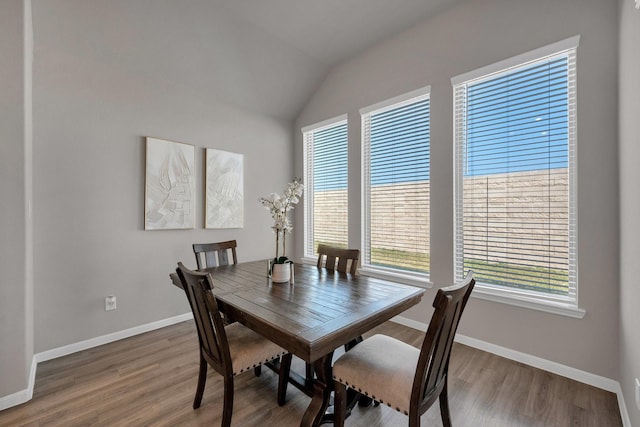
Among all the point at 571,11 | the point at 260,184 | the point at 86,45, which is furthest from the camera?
the point at 260,184

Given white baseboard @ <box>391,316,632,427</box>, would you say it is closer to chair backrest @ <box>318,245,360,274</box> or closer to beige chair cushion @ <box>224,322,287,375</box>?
chair backrest @ <box>318,245,360,274</box>

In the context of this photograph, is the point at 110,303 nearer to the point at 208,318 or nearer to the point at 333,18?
the point at 208,318

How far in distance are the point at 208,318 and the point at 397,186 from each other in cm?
249

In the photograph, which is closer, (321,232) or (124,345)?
(124,345)

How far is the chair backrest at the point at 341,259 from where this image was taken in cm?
230

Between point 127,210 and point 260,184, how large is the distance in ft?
5.51

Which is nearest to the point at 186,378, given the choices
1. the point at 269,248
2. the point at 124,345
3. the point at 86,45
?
the point at 124,345

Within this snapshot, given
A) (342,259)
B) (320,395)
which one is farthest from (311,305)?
(342,259)

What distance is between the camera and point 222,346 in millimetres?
1463

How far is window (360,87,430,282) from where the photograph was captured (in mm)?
3016

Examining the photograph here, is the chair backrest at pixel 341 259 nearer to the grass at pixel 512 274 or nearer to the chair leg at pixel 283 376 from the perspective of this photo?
the chair leg at pixel 283 376

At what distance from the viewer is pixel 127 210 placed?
284 centimetres

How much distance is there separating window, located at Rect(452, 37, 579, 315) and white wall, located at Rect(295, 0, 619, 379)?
90 mm
